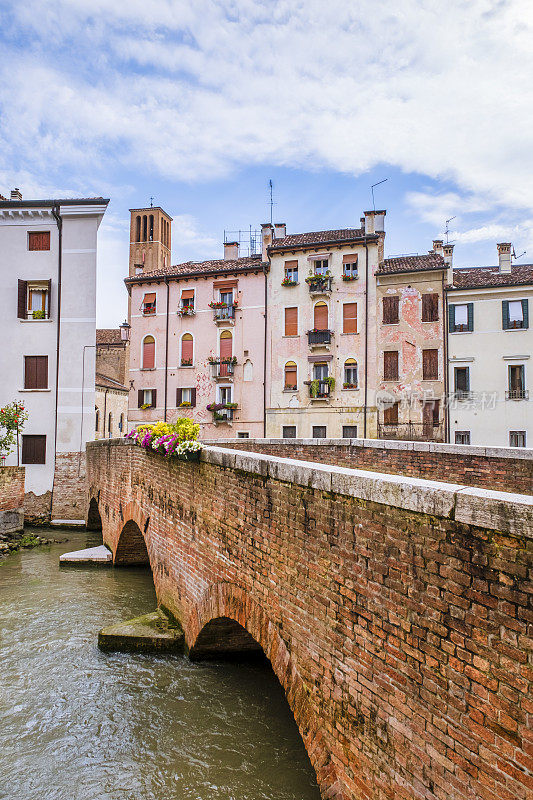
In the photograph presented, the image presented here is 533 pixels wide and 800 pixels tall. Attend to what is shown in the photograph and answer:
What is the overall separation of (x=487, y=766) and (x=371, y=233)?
27802mm

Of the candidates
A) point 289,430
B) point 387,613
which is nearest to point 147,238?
point 289,430

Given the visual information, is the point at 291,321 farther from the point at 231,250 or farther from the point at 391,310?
the point at 231,250

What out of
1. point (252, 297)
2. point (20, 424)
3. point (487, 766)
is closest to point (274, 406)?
point (252, 297)

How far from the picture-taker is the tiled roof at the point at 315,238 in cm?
2825

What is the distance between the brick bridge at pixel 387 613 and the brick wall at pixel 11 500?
1410cm

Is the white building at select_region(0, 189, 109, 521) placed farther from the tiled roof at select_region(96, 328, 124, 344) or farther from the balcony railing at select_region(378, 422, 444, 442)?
the tiled roof at select_region(96, 328, 124, 344)

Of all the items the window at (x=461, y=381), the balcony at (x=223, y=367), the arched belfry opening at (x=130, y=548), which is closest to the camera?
the arched belfry opening at (x=130, y=548)

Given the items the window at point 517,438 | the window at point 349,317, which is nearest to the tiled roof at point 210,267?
the window at point 349,317

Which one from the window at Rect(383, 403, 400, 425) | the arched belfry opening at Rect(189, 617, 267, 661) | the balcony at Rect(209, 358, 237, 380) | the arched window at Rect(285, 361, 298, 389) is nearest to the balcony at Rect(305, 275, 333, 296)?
the arched window at Rect(285, 361, 298, 389)

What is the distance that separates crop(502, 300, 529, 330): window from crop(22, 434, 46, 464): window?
21337 millimetres

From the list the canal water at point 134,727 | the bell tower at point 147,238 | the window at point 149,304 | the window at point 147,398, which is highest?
the bell tower at point 147,238

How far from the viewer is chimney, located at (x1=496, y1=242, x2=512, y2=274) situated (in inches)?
1080

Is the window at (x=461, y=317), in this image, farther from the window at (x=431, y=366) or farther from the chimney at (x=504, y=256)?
the chimney at (x=504, y=256)

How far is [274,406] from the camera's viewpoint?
94.1ft
